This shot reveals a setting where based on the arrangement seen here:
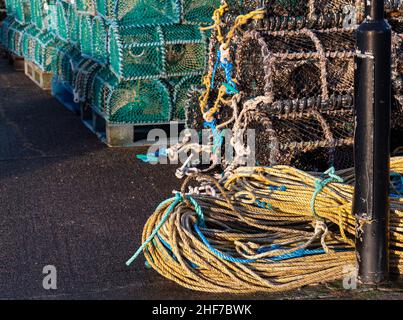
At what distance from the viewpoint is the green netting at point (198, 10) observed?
273 inches

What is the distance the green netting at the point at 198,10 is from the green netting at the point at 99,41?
28.5 inches

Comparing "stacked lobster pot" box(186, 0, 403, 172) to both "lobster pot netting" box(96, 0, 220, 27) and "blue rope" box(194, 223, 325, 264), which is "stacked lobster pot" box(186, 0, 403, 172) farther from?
"lobster pot netting" box(96, 0, 220, 27)

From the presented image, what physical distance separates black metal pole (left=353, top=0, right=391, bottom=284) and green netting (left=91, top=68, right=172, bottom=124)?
124 inches

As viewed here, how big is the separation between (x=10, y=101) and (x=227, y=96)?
4035mm

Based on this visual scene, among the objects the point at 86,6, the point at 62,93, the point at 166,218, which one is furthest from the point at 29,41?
the point at 166,218

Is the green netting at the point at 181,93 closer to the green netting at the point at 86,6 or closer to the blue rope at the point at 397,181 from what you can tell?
the green netting at the point at 86,6

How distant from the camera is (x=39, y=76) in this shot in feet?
33.8

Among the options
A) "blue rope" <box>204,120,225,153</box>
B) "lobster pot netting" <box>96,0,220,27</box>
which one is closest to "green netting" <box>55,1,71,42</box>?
"lobster pot netting" <box>96,0,220,27</box>

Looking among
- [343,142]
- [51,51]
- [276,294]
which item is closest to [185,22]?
[343,142]

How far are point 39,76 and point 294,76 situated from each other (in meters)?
5.64

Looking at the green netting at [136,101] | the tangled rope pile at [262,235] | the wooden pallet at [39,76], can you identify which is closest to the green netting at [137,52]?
the green netting at [136,101]

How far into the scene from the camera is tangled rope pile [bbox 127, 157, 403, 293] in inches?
168

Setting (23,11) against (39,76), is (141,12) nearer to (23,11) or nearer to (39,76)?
(39,76)

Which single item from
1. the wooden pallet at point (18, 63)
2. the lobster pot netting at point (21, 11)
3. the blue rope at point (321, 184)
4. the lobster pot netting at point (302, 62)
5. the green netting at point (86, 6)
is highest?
the green netting at point (86, 6)
